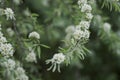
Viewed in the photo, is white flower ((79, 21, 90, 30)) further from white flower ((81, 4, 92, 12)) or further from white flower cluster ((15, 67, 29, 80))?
white flower cluster ((15, 67, 29, 80))

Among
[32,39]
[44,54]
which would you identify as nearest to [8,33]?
[32,39]

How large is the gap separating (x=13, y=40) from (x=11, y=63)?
0.25 m

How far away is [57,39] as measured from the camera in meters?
4.01

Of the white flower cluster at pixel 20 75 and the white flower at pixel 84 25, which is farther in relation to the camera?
the white flower cluster at pixel 20 75

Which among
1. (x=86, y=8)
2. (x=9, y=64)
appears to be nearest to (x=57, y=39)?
(x=9, y=64)

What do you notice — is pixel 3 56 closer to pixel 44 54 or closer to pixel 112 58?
pixel 44 54

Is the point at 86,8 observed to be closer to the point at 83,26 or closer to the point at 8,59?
the point at 83,26

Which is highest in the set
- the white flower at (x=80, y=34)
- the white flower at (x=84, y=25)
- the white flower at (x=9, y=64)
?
the white flower at (x=84, y=25)

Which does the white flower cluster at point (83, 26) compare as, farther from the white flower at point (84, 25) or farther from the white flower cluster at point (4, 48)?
the white flower cluster at point (4, 48)

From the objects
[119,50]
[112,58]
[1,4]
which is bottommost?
[112,58]

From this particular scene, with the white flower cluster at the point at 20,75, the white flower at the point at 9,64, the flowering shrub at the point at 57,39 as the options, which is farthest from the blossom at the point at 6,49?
the white flower cluster at the point at 20,75

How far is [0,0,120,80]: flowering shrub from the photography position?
2074 millimetres

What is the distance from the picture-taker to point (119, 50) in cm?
306

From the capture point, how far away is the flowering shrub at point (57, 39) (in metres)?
2.07
